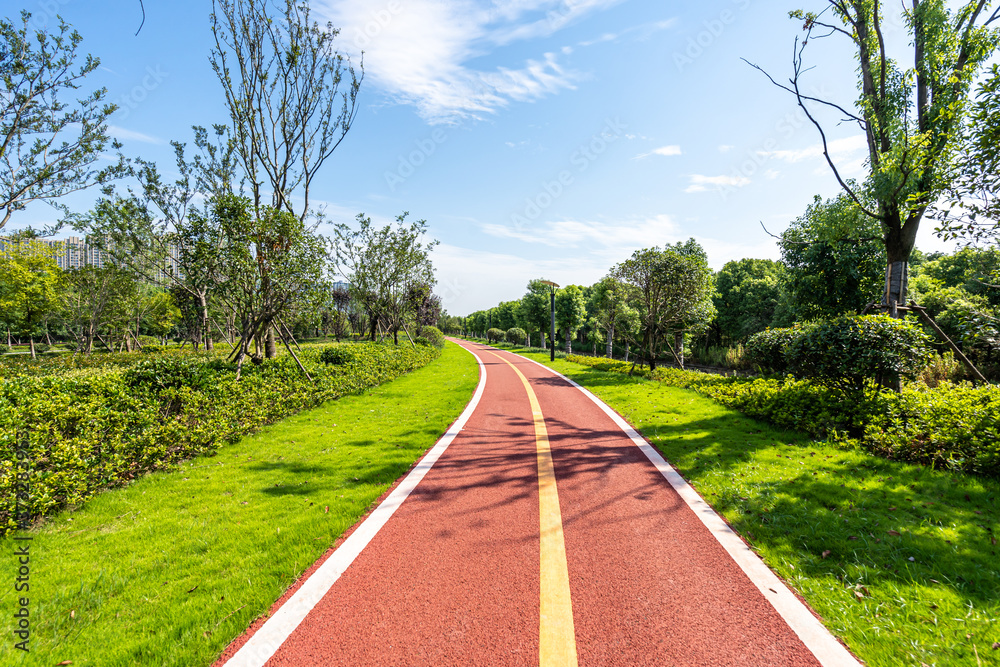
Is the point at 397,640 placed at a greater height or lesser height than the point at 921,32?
lesser

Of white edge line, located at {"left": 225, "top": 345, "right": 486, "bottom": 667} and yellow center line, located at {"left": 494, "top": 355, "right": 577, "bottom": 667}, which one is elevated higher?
yellow center line, located at {"left": 494, "top": 355, "right": 577, "bottom": 667}

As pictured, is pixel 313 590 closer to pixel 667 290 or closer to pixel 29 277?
pixel 667 290

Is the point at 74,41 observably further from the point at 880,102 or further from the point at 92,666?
the point at 880,102

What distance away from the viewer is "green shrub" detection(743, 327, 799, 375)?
29.1ft

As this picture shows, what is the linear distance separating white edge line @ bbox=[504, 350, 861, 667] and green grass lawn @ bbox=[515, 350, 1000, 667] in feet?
0.29

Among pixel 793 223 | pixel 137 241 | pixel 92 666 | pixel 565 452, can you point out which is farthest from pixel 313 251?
pixel 793 223

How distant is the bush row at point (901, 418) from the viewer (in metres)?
4.89

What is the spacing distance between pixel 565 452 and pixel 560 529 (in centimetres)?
247

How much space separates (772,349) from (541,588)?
932 centimetres

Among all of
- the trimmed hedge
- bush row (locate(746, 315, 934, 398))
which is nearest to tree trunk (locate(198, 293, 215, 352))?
the trimmed hedge

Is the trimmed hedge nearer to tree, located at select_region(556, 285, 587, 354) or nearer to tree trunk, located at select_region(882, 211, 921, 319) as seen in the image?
tree trunk, located at select_region(882, 211, 921, 319)

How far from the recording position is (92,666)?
7.04ft

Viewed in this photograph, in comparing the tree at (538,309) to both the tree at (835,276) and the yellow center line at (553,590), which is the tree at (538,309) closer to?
the tree at (835,276)

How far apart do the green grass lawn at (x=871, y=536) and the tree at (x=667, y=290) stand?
10.8 metres
